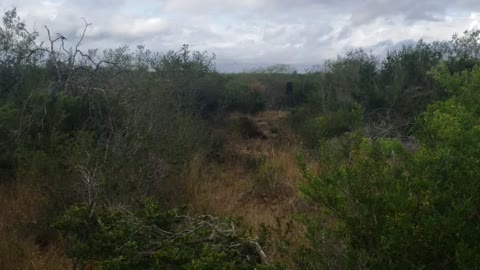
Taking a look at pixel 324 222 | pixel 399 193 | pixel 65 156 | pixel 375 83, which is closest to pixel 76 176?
pixel 65 156

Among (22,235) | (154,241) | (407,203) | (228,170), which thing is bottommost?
(228,170)

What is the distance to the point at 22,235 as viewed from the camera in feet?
21.6

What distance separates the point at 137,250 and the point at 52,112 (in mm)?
5202

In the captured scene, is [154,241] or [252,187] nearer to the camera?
[154,241]

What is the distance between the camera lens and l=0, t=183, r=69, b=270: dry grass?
5.58m

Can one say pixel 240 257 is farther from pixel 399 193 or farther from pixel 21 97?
pixel 21 97

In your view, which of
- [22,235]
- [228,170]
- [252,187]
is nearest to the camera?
[22,235]

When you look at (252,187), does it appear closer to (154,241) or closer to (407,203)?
(154,241)

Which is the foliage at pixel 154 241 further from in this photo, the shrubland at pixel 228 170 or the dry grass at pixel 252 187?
the dry grass at pixel 252 187

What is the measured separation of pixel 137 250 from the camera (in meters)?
4.29

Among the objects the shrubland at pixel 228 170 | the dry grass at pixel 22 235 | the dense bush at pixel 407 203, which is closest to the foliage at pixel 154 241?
the shrubland at pixel 228 170

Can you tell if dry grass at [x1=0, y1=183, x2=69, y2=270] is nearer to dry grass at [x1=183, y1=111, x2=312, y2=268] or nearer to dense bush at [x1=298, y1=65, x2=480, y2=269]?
dry grass at [x1=183, y1=111, x2=312, y2=268]

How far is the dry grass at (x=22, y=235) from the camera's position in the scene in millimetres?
5578

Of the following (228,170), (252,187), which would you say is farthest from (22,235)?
Result: (228,170)
